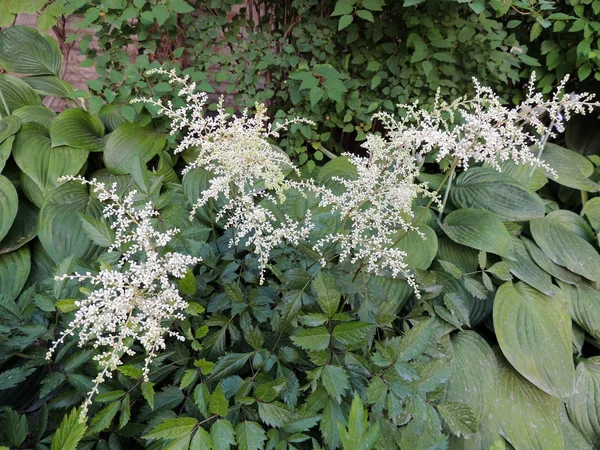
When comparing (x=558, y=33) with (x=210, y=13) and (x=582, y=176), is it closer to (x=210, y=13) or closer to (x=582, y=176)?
(x=582, y=176)

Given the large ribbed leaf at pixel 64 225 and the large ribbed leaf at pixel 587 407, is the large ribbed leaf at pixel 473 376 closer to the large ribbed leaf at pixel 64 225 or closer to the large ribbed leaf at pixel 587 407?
the large ribbed leaf at pixel 587 407

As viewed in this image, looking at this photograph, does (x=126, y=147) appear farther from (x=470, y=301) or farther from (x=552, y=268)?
(x=552, y=268)

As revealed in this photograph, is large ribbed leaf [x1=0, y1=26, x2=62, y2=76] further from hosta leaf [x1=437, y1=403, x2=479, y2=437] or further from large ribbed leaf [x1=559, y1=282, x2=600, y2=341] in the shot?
large ribbed leaf [x1=559, y1=282, x2=600, y2=341]

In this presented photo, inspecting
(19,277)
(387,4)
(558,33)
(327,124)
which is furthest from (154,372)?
(558,33)

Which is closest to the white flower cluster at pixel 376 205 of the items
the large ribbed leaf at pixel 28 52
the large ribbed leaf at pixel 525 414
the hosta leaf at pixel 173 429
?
the hosta leaf at pixel 173 429

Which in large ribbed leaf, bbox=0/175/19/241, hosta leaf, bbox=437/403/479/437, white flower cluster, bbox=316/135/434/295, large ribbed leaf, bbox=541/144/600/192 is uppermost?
white flower cluster, bbox=316/135/434/295

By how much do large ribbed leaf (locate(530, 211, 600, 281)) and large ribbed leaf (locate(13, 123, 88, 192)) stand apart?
2.40 m

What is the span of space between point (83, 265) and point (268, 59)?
154 centimetres

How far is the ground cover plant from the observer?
0.89m

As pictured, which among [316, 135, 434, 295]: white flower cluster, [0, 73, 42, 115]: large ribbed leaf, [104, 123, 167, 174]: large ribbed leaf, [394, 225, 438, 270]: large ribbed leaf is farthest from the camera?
[0, 73, 42, 115]: large ribbed leaf

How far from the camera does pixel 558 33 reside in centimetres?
247

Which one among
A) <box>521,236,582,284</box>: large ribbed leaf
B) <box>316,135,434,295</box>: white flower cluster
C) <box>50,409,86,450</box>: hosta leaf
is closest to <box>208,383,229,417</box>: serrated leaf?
<box>50,409,86,450</box>: hosta leaf

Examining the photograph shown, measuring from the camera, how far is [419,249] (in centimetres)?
173

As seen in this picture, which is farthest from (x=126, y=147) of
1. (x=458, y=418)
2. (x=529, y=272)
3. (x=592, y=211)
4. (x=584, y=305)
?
(x=592, y=211)
